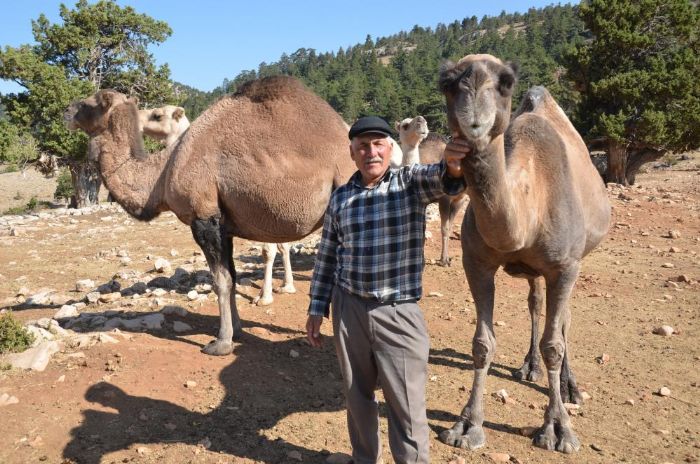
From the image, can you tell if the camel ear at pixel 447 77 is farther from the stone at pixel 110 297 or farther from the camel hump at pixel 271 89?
the stone at pixel 110 297

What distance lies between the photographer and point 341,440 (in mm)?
4246

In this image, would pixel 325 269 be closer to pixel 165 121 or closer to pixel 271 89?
pixel 271 89

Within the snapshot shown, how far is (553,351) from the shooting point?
425cm

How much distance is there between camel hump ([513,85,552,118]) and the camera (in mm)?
5219

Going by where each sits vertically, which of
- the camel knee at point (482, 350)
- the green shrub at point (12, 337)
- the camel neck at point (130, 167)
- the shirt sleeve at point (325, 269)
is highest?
the camel neck at point (130, 167)

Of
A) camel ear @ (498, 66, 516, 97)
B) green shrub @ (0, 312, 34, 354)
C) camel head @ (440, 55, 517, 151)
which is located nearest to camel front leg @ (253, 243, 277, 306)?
green shrub @ (0, 312, 34, 354)

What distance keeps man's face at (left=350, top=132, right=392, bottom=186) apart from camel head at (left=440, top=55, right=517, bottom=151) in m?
0.61

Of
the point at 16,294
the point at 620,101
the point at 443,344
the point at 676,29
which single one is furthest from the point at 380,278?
the point at 676,29

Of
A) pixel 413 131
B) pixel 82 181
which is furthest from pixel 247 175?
pixel 82 181

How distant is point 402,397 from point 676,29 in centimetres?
2511

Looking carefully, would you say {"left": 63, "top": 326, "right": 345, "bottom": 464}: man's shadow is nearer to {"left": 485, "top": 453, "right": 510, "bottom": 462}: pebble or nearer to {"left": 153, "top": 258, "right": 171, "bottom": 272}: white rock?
{"left": 485, "top": 453, "right": 510, "bottom": 462}: pebble

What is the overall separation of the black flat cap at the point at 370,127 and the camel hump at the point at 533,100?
7.92ft

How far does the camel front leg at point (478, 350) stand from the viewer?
4203 mm

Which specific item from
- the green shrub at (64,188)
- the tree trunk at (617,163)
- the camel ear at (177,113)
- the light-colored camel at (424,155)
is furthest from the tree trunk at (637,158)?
the green shrub at (64,188)
